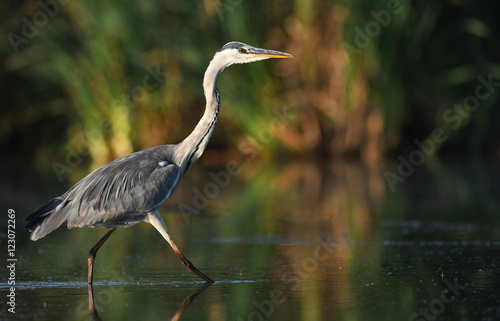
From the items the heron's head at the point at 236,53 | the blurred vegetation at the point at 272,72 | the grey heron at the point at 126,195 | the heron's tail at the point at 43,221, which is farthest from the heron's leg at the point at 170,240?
the blurred vegetation at the point at 272,72

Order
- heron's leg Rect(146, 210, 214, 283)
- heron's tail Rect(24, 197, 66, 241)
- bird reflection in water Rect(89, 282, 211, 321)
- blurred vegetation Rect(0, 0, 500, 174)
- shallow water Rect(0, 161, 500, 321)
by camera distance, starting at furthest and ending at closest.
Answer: blurred vegetation Rect(0, 0, 500, 174), heron's tail Rect(24, 197, 66, 241), heron's leg Rect(146, 210, 214, 283), shallow water Rect(0, 161, 500, 321), bird reflection in water Rect(89, 282, 211, 321)

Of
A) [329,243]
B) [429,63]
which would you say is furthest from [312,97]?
[329,243]

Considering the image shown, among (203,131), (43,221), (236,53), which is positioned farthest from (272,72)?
(43,221)

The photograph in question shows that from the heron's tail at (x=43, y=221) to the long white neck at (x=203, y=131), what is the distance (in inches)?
41.7

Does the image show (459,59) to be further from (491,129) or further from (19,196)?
(19,196)

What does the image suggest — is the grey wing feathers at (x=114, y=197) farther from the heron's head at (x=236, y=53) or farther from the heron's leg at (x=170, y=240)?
the heron's head at (x=236, y=53)

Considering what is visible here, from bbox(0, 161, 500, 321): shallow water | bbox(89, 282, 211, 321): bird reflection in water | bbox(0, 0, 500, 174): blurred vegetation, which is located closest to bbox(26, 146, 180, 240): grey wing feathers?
bbox(0, 161, 500, 321): shallow water

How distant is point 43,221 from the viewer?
6855 mm

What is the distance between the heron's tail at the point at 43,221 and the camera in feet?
22.2

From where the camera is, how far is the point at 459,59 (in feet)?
58.0

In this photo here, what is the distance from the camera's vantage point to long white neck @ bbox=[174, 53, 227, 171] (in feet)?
24.2

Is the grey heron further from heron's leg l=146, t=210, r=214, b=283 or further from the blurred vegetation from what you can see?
the blurred vegetation

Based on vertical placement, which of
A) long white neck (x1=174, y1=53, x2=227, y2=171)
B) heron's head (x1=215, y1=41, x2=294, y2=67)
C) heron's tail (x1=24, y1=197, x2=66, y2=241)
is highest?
heron's head (x1=215, y1=41, x2=294, y2=67)

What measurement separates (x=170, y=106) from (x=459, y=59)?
5553mm
